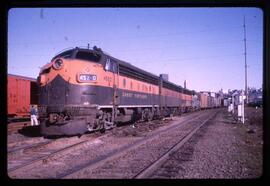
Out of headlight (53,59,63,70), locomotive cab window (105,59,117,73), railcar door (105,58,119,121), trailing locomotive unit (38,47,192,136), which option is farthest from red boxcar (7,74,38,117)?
headlight (53,59,63,70)

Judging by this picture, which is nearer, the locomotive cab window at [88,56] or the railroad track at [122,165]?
the railroad track at [122,165]

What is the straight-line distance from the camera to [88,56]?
13.0 metres

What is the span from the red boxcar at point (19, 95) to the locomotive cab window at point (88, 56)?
29.8ft

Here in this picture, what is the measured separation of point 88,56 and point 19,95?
34.2ft

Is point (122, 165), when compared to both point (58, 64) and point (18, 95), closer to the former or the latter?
point (58, 64)

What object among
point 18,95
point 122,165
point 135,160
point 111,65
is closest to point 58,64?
point 111,65

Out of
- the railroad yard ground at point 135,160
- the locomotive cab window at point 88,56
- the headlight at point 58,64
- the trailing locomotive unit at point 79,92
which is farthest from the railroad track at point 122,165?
the locomotive cab window at point 88,56

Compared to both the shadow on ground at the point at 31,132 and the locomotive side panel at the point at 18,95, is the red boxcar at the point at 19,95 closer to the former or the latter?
the locomotive side panel at the point at 18,95

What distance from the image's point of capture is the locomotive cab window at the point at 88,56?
12716 millimetres

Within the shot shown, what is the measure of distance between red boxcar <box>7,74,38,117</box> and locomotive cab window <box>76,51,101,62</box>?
9.07m
